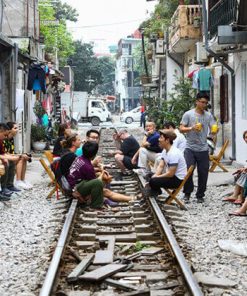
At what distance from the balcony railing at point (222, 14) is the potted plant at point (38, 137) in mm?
7541

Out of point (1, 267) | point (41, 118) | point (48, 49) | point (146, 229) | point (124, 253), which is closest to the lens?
point (1, 267)

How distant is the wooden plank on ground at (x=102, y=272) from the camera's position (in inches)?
261

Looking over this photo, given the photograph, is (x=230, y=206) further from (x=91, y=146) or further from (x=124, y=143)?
(x=124, y=143)

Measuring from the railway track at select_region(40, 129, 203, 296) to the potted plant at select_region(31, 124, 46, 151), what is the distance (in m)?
14.4

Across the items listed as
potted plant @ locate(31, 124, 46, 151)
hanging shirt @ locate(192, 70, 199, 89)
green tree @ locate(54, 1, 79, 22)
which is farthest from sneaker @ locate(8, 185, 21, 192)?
green tree @ locate(54, 1, 79, 22)

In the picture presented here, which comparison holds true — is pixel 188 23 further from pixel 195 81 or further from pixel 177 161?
pixel 177 161

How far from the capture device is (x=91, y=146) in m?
11.4

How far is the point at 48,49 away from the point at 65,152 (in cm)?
4711

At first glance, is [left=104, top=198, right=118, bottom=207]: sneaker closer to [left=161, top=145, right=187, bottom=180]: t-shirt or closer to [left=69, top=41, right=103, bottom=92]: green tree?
[left=161, top=145, right=187, bottom=180]: t-shirt

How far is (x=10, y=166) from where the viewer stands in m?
13.4

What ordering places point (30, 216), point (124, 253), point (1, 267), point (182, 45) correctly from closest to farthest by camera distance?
point (1, 267), point (124, 253), point (30, 216), point (182, 45)

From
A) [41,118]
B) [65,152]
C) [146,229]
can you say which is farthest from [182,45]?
[146,229]

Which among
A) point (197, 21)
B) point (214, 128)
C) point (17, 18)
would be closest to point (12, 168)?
point (214, 128)

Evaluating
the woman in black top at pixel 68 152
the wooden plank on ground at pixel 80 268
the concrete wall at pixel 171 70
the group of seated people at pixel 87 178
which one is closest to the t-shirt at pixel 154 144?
the woman in black top at pixel 68 152
